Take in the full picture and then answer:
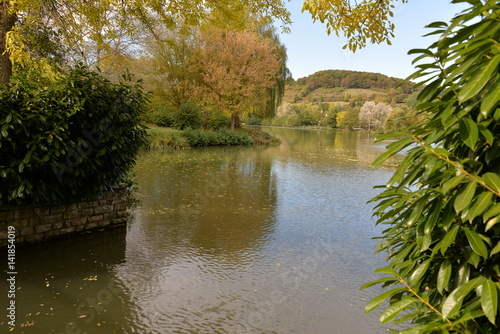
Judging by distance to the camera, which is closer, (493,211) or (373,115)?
(493,211)

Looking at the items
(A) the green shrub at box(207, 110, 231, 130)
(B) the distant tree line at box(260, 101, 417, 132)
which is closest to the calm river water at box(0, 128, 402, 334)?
(A) the green shrub at box(207, 110, 231, 130)

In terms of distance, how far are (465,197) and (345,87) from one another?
10610cm

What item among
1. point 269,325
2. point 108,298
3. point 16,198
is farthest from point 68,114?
point 269,325

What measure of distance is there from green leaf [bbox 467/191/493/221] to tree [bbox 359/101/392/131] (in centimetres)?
7463

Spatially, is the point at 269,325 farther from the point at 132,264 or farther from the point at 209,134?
the point at 209,134

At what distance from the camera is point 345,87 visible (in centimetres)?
10038

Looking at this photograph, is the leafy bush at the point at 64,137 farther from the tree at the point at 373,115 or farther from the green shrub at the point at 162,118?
the tree at the point at 373,115

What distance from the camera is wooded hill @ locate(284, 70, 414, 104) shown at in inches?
2442

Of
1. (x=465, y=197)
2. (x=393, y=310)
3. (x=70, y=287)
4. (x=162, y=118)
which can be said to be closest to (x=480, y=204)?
(x=465, y=197)

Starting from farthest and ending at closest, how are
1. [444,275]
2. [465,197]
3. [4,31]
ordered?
[4,31] < [444,275] < [465,197]

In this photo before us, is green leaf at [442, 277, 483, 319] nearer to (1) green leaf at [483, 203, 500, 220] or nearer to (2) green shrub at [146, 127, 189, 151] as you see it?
(1) green leaf at [483, 203, 500, 220]

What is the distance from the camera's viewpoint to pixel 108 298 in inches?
144

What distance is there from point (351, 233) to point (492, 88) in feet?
18.4

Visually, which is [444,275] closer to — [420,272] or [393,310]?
[420,272]
